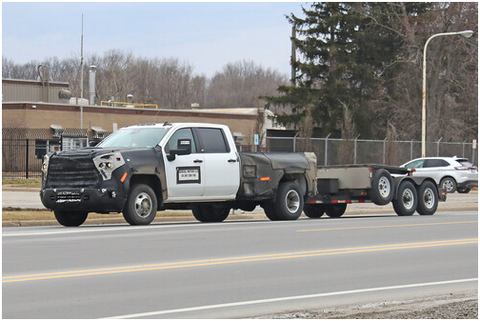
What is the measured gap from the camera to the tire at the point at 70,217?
60.1 feet

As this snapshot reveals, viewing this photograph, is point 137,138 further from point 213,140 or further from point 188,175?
point 213,140

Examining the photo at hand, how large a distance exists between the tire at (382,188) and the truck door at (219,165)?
183 inches

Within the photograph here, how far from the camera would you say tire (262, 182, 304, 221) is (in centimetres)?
2047

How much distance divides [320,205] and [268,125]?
5487 cm

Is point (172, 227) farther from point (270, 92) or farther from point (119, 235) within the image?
point (270, 92)

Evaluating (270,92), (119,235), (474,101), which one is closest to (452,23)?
(474,101)

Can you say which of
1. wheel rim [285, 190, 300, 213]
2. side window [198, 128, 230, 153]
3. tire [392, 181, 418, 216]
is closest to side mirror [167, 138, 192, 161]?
side window [198, 128, 230, 153]

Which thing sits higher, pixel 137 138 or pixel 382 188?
pixel 137 138

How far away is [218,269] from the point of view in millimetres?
11328

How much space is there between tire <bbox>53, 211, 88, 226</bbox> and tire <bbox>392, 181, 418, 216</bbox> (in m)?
8.92

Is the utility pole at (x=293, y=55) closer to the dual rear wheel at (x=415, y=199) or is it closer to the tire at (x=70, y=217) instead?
the dual rear wheel at (x=415, y=199)

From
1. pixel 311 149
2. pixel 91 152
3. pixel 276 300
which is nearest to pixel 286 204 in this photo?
pixel 91 152

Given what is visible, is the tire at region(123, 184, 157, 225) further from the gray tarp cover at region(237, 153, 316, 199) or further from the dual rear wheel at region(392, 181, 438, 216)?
the dual rear wheel at region(392, 181, 438, 216)

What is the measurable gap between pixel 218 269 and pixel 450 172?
3105 centimetres
